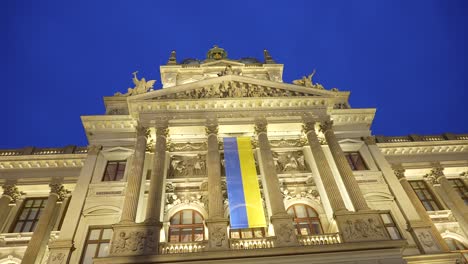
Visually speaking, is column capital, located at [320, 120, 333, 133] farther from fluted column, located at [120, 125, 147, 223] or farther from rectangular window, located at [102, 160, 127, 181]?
rectangular window, located at [102, 160, 127, 181]

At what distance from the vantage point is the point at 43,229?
21.3m

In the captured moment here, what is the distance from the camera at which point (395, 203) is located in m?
22.0

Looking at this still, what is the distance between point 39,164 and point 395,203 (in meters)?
22.6

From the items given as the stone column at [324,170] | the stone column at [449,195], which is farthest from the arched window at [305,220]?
the stone column at [449,195]

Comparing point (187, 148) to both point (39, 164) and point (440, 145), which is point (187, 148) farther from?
point (440, 145)

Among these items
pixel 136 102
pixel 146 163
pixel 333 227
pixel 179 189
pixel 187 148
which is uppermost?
pixel 136 102

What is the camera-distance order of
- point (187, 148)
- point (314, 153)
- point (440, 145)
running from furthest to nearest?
point (440, 145) < point (187, 148) < point (314, 153)

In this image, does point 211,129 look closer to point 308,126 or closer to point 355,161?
point 308,126

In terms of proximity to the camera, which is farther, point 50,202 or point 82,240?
point 50,202

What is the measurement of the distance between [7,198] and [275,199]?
16.6m

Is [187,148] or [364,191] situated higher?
[187,148]

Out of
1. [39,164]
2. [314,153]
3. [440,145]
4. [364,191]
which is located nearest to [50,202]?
[39,164]

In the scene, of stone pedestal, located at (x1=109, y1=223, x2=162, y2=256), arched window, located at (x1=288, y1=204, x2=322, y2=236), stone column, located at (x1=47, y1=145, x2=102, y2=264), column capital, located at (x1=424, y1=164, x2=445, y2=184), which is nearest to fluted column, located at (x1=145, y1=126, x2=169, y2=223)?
stone pedestal, located at (x1=109, y1=223, x2=162, y2=256)

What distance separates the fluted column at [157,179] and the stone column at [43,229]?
21.1ft
